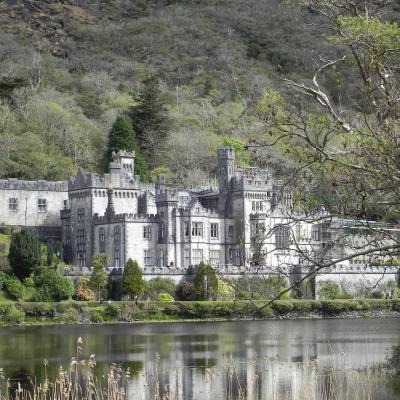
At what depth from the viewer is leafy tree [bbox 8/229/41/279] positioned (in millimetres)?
71688

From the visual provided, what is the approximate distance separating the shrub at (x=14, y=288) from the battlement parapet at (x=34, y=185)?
1774 centimetres

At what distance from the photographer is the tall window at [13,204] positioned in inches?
3452

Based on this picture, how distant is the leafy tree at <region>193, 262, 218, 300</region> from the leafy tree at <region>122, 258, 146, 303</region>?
151 inches

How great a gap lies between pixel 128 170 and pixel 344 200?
69196mm

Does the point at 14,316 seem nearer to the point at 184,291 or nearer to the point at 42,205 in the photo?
the point at 184,291

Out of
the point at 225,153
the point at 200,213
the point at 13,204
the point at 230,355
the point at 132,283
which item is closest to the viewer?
the point at 230,355

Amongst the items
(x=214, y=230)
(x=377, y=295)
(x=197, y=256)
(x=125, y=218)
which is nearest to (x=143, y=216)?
(x=125, y=218)

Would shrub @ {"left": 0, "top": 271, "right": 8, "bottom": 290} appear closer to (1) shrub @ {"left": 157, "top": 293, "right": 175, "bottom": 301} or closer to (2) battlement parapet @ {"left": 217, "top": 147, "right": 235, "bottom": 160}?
(1) shrub @ {"left": 157, "top": 293, "right": 175, "bottom": 301}

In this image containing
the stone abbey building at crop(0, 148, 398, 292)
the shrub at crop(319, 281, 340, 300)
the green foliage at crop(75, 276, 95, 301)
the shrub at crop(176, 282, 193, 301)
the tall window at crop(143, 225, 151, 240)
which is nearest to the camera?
the green foliage at crop(75, 276, 95, 301)

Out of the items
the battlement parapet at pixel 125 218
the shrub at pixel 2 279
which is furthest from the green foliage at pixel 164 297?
the shrub at pixel 2 279

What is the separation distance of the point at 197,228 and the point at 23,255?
58.8 feet

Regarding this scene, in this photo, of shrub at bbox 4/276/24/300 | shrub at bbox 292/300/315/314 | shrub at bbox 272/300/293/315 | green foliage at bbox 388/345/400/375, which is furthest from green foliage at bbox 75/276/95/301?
green foliage at bbox 388/345/400/375

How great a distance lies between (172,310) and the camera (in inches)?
2840

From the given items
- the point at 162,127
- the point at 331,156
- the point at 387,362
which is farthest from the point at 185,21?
the point at 331,156
